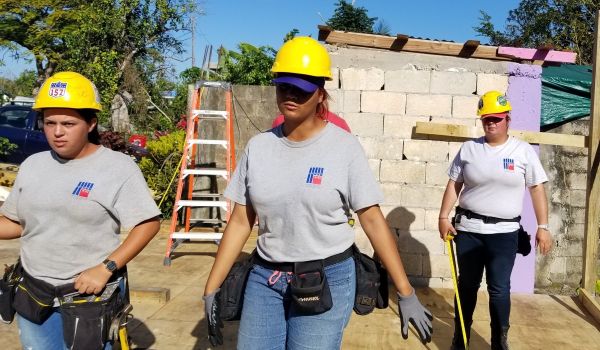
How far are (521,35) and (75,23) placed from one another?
17.2m

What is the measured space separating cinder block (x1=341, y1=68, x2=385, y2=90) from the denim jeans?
2210 millimetres

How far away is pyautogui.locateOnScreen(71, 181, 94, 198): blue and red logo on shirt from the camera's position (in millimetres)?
2346

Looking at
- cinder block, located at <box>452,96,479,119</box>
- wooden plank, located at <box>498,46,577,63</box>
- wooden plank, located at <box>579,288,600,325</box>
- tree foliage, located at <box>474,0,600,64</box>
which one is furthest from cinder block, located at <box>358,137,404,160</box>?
tree foliage, located at <box>474,0,600,64</box>

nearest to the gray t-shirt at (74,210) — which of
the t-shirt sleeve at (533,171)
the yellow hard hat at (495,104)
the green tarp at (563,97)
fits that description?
the yellow hard hat at (495,104)

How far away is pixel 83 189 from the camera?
2.36 metres

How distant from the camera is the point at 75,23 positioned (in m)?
22.2

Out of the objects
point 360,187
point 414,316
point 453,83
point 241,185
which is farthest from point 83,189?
point 453,83

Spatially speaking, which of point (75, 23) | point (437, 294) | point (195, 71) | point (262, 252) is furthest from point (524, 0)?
point (262, 252)

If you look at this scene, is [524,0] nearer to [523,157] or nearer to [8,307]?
[523,157]

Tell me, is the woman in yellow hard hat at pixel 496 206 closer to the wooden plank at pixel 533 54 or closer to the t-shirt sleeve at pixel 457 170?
the t-shirt sleeve at pixel 457 170

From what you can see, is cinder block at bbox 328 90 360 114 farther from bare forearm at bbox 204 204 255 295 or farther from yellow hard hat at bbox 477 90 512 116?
bare forearm at bbox 204 204 255 295

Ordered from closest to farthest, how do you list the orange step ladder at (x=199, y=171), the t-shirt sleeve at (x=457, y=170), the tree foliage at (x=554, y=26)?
1. the t-shirt sleeve at (x=457, y=170)
2. the orange step ladder at (x=199, y=171)
3. the tree foliage at (x=554, y=26)

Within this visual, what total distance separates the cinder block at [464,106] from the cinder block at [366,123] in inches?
30.5

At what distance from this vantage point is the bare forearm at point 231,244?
7.95ft
